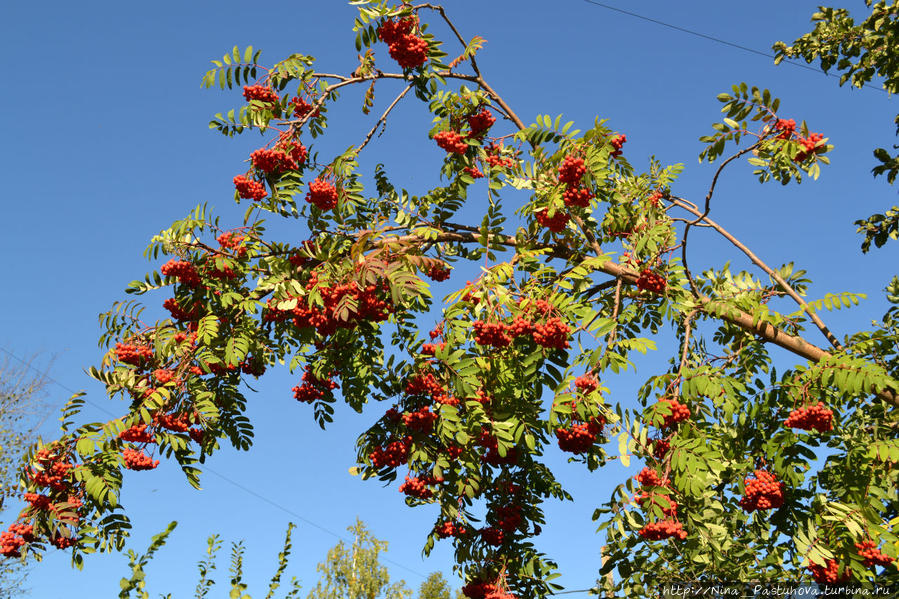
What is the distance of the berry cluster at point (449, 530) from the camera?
5746mm

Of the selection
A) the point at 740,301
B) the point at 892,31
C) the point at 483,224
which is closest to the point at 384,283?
the point at 483,224

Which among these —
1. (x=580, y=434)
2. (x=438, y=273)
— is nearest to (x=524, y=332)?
(x=580, y=434)

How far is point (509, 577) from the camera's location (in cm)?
580

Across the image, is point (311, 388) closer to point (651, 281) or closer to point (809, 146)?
point (651, 281)

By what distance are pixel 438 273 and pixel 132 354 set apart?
2531mm

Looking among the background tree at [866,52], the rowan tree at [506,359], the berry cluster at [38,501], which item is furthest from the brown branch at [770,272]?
the berry cluster at [38,501]

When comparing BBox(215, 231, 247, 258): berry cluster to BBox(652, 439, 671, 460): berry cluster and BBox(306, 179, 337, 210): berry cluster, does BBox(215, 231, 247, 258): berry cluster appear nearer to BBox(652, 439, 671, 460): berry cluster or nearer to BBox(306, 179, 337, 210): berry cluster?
BBox(306, 179, 337, 210): berry cluster

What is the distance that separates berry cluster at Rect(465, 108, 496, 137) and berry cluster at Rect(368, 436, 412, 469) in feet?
8.48

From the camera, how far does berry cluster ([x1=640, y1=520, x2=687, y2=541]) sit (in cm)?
457

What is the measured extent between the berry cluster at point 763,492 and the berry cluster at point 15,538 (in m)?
4.98

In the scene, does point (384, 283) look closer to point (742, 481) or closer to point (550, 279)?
point (550, 279)

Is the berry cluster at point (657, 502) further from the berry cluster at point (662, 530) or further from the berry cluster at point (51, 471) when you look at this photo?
the berry cluster at point (51, 471)

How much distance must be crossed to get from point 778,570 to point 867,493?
0.90 m

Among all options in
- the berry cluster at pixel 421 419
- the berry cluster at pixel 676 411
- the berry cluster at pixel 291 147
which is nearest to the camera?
the berry cluster at pixel 676 411
